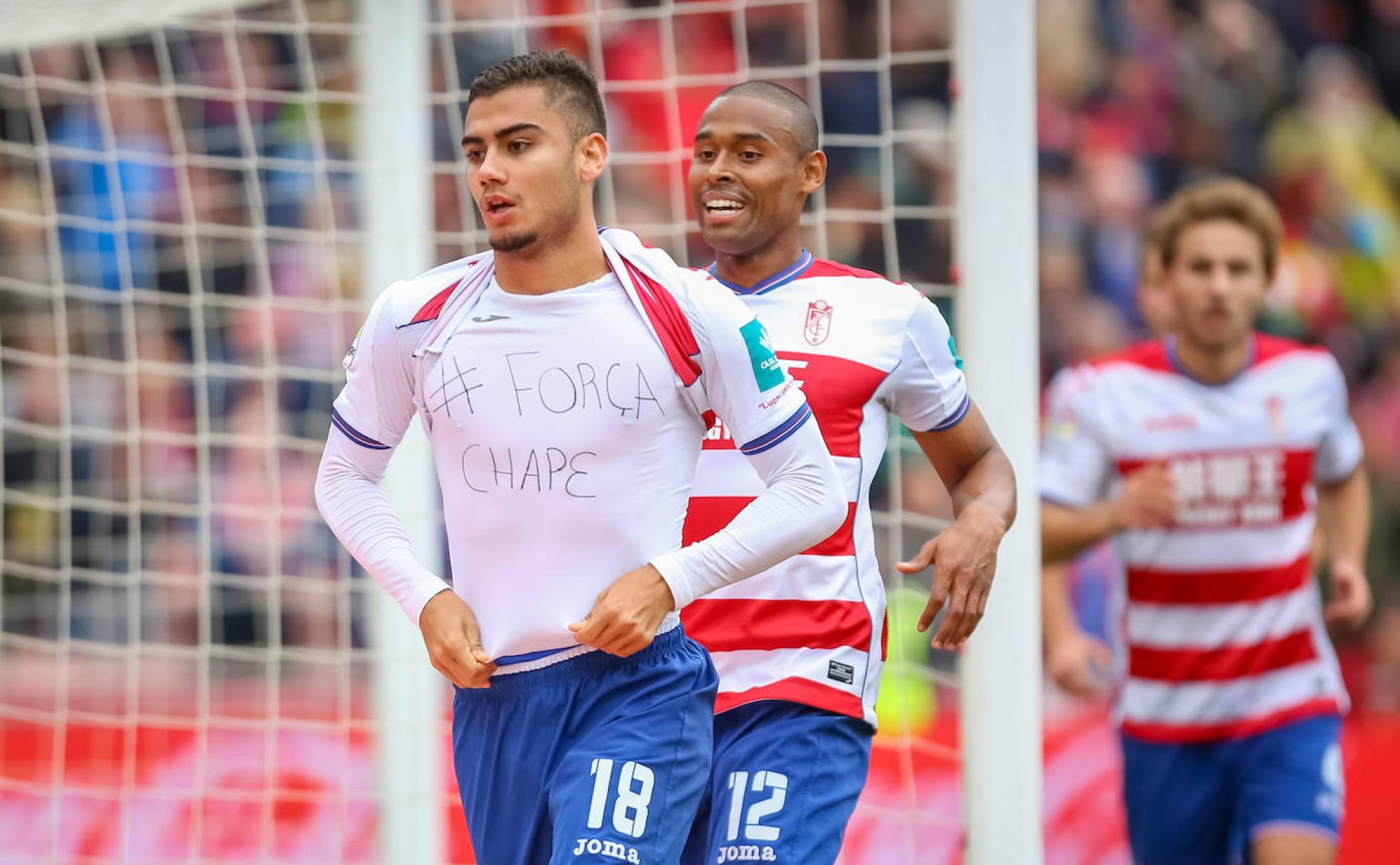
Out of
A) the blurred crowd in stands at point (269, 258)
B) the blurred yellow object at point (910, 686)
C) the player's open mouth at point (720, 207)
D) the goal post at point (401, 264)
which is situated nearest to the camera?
the player's open mouth at point (720, 207)

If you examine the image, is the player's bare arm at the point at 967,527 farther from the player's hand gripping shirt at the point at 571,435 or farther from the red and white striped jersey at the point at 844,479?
the player's hand gripping shirt at the point at 571,435

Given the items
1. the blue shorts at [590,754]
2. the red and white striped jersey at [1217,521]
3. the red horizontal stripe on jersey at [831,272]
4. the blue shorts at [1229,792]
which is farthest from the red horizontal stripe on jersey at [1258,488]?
the blue shorts at [590,754]

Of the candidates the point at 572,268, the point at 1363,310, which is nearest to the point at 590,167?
the point at 572,268

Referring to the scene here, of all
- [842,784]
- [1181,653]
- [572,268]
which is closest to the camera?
[572,268]

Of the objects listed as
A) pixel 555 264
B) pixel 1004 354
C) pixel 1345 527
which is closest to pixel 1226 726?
pixel 1345 527

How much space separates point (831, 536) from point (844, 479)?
0.41ft

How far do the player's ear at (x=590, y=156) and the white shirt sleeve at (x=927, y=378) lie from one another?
0.87 metres

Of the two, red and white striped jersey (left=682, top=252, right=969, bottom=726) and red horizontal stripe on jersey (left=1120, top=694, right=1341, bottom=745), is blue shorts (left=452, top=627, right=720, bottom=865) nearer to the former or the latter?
red and white striped jersey (left=682, top=252, right=969, bottom=726)

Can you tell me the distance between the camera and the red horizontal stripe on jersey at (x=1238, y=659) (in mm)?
5266

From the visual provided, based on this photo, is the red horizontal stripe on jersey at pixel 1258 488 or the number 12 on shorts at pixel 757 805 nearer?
the number 12 on shorts at pixel 757 805

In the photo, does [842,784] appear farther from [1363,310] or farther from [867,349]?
[1363,310]

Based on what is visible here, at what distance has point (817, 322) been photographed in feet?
13.0

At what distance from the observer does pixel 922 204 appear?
939 centimetres

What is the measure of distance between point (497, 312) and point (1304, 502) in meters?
2.94
